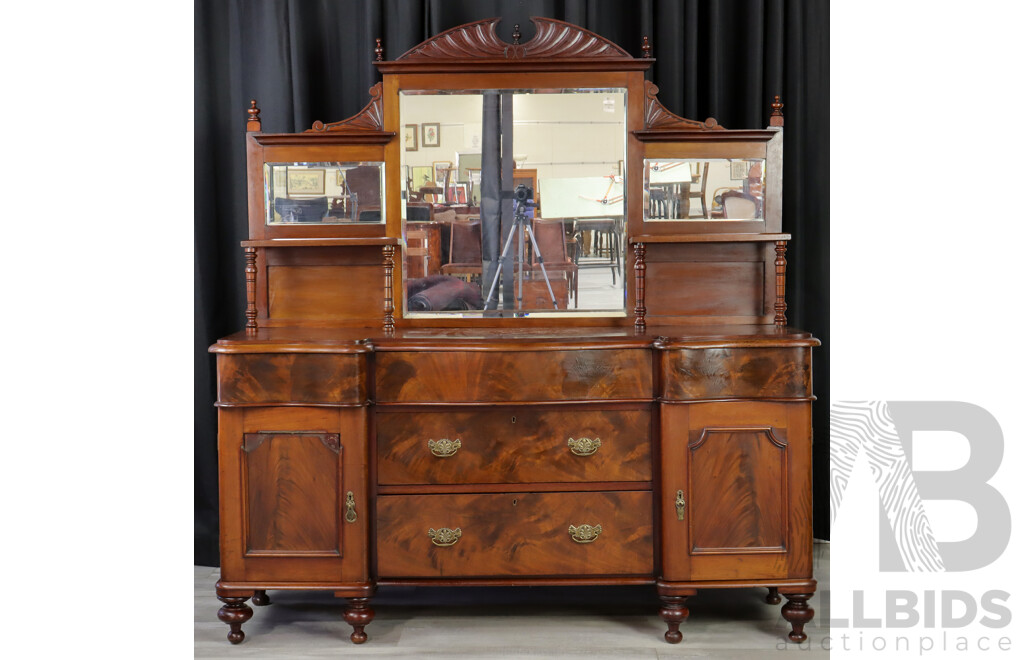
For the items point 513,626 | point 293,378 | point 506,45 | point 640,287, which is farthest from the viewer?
point 506,45

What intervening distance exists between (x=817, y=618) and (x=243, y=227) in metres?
2.57

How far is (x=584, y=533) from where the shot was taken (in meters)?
2.69

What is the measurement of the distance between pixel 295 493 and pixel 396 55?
171 centimetres

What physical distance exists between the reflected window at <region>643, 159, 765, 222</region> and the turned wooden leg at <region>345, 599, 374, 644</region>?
1650mm

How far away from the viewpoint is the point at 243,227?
11.2 ft

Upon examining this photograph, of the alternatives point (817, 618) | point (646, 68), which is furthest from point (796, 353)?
point (646, 68)

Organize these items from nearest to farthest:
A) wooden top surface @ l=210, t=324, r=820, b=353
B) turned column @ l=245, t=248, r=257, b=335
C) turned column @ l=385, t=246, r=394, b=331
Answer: wooden top surface @ l=210, t=324, r=820, b=353
turned column @ l=385, t=246, r=394, b=331
turned column @ l=245, t=248, r=257, b=335

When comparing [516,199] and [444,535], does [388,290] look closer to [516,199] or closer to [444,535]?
[516,199]

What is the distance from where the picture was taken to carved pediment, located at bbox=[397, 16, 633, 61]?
3.06 metres

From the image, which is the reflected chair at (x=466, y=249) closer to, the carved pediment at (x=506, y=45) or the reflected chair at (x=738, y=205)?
the carved pediment at (x=506, y=45)

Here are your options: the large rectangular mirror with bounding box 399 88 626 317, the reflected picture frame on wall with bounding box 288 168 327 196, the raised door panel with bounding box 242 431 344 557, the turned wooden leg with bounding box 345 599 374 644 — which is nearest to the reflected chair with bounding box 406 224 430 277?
the large rectangular mirror with bounding box 399 88 626 317

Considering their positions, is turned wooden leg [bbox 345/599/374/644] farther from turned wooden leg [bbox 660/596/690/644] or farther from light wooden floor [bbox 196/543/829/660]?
turned wooden leg [bbox 660/596/690/644]

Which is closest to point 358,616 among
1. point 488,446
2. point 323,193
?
point 488,446

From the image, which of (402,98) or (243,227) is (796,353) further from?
(243,227)
